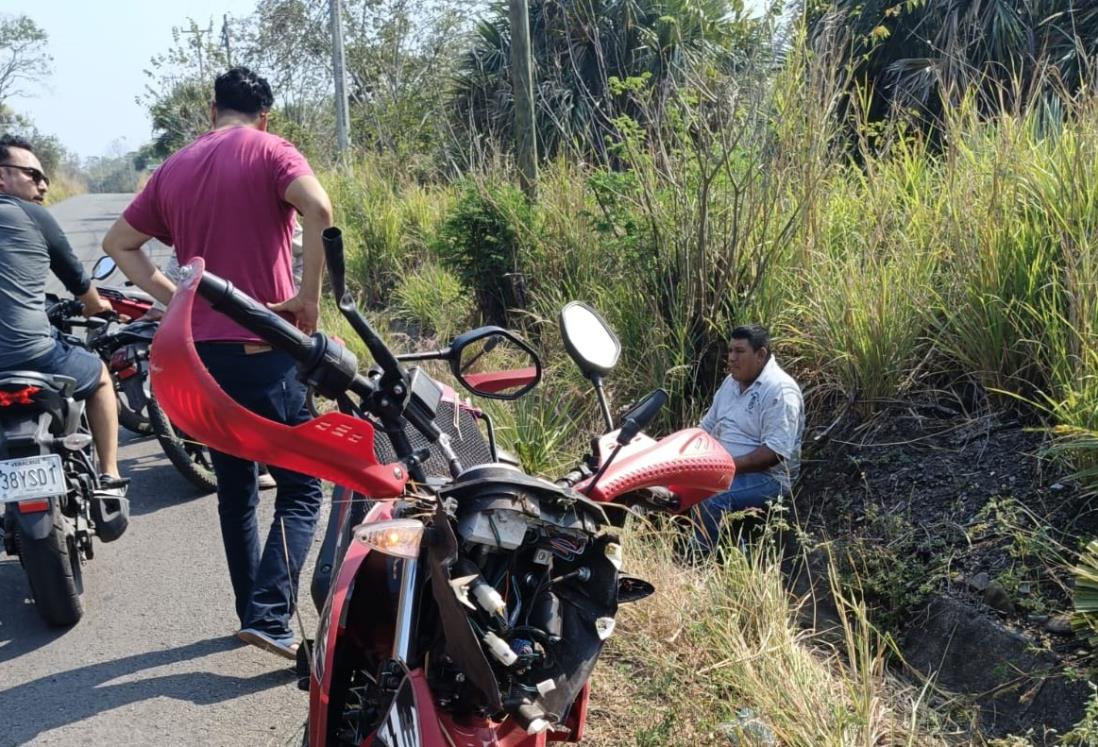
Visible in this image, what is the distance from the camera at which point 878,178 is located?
19.1 ft

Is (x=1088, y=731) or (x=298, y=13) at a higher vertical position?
(x=298, y=13)

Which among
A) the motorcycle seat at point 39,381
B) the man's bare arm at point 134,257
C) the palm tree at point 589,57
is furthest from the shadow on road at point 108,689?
the palm tree at point 589,57

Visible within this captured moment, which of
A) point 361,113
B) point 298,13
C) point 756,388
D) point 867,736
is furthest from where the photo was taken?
point 298,13

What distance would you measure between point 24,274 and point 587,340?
11.4 ft

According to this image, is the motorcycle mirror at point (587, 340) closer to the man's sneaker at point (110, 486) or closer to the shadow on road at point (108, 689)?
the shadow on road at point (108, 689)

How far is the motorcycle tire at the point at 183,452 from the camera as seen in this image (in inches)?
230

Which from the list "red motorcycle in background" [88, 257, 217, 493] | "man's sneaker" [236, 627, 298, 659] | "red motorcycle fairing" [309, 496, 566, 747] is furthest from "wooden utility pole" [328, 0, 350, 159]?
"red motorcycle fairing" [309, 496, 566, 747]

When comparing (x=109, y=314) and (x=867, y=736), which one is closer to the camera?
(x=867, y=736)

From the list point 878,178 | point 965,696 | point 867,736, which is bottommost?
point 965,696

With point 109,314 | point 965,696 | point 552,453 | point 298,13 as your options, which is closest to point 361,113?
point 298,13

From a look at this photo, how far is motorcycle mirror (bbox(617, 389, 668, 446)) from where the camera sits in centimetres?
212

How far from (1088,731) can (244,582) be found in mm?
3001

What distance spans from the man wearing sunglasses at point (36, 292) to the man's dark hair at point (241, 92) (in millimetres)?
1323

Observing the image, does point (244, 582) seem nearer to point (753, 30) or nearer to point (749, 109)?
point (749, 109)
